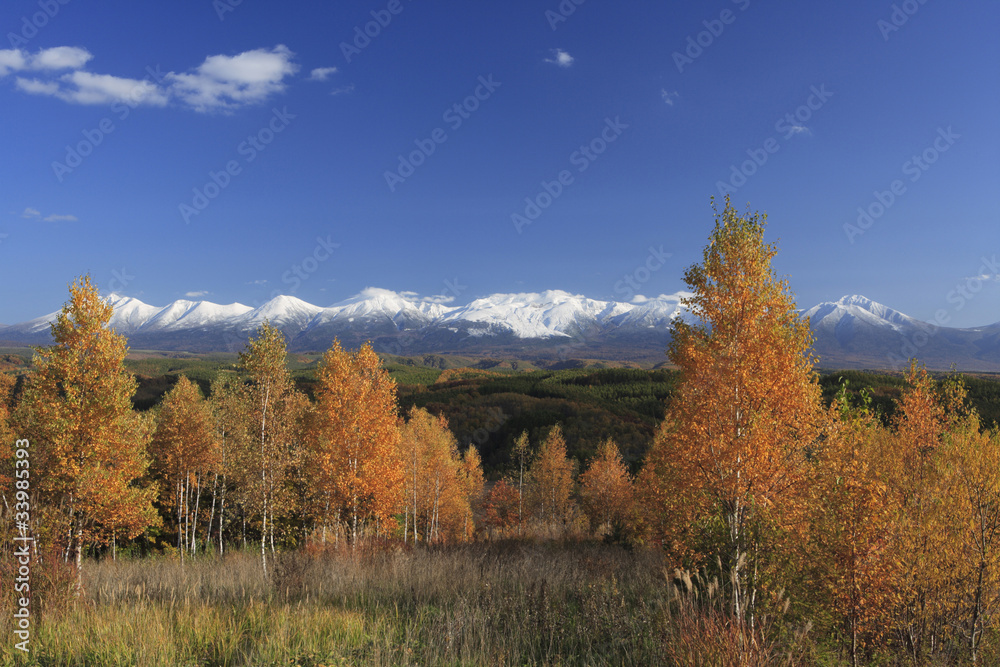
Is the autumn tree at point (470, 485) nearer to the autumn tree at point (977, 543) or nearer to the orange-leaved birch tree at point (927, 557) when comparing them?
the orange-leaved birch tree at point (927, 557)

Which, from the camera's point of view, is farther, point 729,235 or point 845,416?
point 845,416

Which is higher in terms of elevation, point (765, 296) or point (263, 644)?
point (765, 296)

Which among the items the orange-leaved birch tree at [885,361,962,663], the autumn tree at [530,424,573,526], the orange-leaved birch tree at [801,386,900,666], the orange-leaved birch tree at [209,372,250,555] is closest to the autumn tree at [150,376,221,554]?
Answer: the orange-leaved birch tree at [209,372,250,555]

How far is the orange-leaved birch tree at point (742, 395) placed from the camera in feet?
34.8

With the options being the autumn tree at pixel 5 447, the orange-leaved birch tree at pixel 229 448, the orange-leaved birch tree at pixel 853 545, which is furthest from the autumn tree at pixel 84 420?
the orange-leaved birch tree at pixel 853 545

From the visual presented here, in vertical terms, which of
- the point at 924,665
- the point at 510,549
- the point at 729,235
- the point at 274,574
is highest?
the point at 729,235

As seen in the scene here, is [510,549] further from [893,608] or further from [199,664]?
[199,664]

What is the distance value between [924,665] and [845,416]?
325 inches

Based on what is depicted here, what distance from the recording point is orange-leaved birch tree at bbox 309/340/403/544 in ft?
70.8

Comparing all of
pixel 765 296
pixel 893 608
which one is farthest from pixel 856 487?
pixel 765 296

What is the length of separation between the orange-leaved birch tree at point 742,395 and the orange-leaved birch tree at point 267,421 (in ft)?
51.3

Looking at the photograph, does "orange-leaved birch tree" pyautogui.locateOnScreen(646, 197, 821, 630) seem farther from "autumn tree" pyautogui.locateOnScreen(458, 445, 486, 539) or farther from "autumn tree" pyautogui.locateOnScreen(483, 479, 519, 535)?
"autumn tree" pyautogui.locateOnScreen(483, 479, 519, 535)

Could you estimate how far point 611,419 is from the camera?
111 m

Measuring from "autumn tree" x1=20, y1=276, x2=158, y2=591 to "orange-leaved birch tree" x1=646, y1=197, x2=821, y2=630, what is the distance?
20267 millimetres
